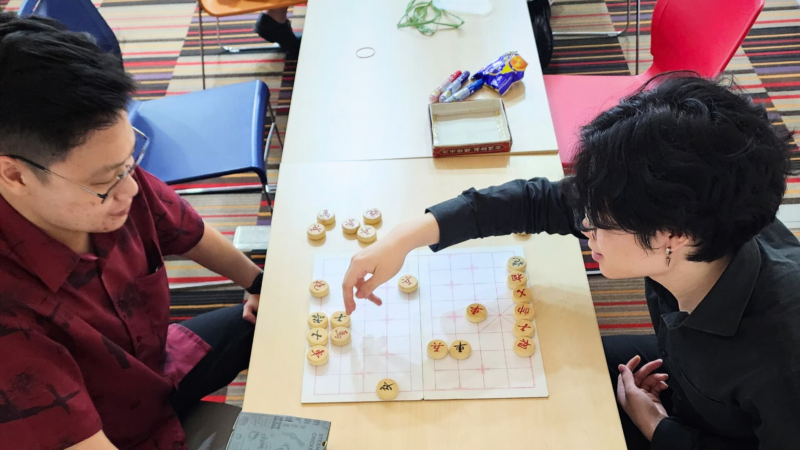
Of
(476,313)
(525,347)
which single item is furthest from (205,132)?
(525,347)

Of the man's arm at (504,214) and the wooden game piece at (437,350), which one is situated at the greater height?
the man's arm at (504,214)

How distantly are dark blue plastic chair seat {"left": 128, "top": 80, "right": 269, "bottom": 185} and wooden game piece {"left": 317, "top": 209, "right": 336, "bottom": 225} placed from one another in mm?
578

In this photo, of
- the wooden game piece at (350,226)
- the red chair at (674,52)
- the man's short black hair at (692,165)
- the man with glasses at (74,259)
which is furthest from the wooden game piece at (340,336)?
the red chair at (674,52)

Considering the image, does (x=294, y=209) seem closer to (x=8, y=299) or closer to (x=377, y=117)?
(x=377, y=117)

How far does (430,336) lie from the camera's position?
108 centimetres

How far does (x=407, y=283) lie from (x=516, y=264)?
8.4 inches

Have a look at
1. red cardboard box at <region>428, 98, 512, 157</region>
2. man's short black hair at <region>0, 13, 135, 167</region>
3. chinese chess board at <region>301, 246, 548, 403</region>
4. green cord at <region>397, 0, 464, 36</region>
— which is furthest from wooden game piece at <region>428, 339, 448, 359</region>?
green cord at <region>397, 0, 464, 36</region>

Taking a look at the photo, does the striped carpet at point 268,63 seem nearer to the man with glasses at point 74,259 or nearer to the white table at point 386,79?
the white table at point 386,79

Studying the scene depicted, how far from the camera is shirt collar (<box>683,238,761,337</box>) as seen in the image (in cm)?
91

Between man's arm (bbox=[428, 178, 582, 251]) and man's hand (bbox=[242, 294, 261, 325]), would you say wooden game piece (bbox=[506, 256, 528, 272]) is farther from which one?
man's hand (bbox=[242, 294, 261, 325])

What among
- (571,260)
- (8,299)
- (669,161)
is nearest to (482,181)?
(571,260)

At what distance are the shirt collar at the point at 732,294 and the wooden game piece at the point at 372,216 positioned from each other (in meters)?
0.63

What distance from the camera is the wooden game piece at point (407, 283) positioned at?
1150mm

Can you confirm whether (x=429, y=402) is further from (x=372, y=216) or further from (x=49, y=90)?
(x=49, y=90)
